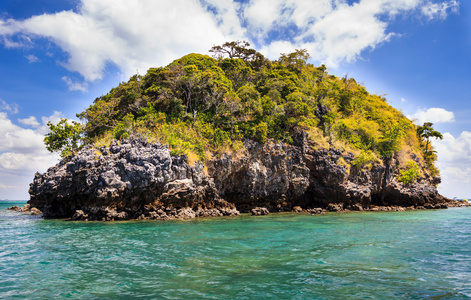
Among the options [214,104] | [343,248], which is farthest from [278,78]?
[343,248]

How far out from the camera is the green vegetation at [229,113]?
3050cm

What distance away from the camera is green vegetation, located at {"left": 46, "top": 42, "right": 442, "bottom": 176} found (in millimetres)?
30500

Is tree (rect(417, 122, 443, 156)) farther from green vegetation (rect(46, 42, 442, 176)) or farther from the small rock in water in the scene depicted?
the small rock in water

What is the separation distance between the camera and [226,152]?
30.2m

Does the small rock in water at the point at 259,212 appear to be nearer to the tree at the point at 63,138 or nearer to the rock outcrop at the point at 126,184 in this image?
the rock outcrop at the point at 126,184

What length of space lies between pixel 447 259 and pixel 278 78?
33.6 metres

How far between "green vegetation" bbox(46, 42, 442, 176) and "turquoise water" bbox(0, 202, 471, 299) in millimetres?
14414

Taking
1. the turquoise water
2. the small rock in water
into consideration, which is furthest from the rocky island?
the turquoise water

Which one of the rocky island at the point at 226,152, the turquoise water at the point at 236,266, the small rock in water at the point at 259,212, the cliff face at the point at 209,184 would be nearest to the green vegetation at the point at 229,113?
the rocky island at the point at 226,152

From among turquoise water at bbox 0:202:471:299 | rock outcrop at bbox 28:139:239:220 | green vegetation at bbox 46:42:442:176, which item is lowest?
turquoise water at bbox 0:202:471:299

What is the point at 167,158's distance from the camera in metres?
25.3

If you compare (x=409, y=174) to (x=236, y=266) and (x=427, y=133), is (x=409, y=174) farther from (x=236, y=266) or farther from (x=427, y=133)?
(x=236, y=266)

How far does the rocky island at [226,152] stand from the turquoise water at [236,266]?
9.34 metres

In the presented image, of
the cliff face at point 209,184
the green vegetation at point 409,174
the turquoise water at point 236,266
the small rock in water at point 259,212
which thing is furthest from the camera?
the green vegetation at point 409,174
